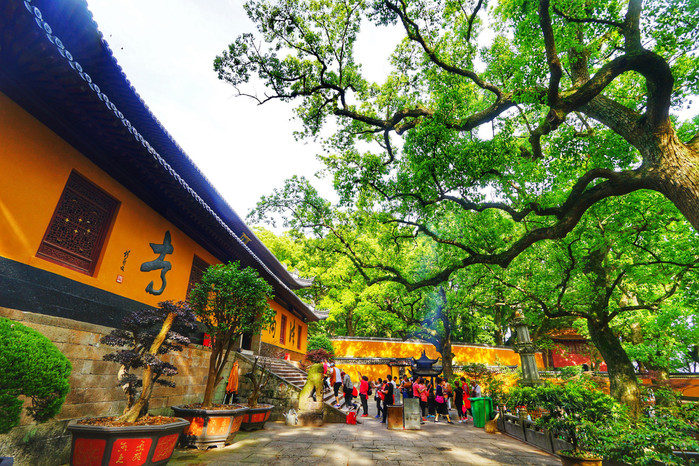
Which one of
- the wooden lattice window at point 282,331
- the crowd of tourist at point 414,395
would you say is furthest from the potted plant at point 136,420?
the wooden lattice window at point 282,331

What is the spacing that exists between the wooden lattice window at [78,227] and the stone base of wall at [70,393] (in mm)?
906

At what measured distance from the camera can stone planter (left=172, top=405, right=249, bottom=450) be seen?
18.6ft

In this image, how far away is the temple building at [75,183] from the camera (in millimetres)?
3365

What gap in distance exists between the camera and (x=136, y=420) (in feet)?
13.5

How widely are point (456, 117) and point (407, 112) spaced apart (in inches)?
57.6

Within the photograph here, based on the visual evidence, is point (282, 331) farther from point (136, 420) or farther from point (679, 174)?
point (679, 174)

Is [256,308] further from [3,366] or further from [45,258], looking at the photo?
[3,366]

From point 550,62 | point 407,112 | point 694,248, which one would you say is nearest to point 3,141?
point 407,112

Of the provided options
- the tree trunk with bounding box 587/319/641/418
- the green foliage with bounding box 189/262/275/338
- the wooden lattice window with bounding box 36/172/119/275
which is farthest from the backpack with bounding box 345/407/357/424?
the tree trunk with bounding box 587/319/641/418

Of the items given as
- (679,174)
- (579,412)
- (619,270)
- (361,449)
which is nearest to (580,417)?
(579,412)

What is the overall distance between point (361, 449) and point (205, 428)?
3013mm

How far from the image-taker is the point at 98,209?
5.24m

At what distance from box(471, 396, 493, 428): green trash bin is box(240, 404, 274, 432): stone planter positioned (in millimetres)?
7050

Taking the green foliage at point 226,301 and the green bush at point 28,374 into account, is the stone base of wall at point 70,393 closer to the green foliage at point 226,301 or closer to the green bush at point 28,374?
the green bush at point 28,374
